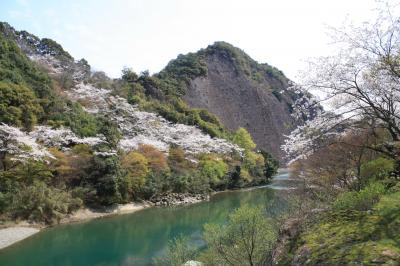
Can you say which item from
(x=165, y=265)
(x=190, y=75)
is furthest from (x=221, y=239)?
(x=190, y=75)

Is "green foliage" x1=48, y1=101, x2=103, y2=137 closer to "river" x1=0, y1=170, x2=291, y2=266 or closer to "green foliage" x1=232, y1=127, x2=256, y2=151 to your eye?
"river" x1=0, y1=170, x2=291, y2=266

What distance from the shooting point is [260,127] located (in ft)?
293

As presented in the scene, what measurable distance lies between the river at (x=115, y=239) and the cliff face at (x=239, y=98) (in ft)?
175

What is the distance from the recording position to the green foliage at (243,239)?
29.7 feet

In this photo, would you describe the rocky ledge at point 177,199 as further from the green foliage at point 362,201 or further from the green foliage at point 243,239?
the green foliage at point 362,201

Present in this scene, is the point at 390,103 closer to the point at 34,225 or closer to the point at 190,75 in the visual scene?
the point at 34,225

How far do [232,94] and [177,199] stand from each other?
60046 millimetres

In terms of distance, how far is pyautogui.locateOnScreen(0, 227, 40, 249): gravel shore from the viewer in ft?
57.2

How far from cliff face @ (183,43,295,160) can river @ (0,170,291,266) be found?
5325cm

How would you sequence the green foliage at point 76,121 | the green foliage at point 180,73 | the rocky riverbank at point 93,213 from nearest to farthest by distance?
the rocky riverbank at point 93,213 → the green foliage at point 76,121 → the green foliage at point 180,73

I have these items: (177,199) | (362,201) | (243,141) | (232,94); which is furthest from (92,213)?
(232,94)

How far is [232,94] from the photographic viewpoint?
90750 mm

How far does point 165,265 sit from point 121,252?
503cm

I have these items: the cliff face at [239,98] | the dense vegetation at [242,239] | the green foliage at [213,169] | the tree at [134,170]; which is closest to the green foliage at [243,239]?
the dense vegetation at [242,239]
